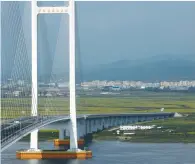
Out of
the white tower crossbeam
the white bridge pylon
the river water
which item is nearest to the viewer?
the river water

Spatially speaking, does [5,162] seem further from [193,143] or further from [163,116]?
[163,116]

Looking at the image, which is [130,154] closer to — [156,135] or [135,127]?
[156,135]

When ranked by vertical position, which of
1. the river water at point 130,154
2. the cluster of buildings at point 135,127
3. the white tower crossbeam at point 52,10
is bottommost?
the river water at point 130,154

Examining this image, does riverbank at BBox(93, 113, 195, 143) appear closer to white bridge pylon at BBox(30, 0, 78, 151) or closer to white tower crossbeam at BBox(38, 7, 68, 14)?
white bridge pylon at BBox(30, 0, 78, 151)

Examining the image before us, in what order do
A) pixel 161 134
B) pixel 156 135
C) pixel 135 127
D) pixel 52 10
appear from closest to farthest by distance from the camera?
1. pixel 52 10
2. pixel 156 135
3. pixel 161 134
4. pixel 135 127

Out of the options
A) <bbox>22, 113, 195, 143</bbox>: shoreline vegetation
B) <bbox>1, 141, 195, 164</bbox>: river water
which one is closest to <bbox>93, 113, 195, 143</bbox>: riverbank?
<bbox>22, 113, 195, 143</bbox>: shoreline vegetation

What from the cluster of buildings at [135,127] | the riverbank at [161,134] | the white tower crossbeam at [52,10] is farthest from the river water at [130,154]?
the cluster of buildings at [135,127]

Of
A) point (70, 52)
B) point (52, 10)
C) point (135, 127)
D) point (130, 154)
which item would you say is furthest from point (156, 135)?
point (52, 10)

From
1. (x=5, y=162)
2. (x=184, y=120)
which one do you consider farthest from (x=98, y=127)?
(x=5, y=162)

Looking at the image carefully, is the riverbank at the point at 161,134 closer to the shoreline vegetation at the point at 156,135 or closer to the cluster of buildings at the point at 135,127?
the shoreline vegetation at the point at 156,135
